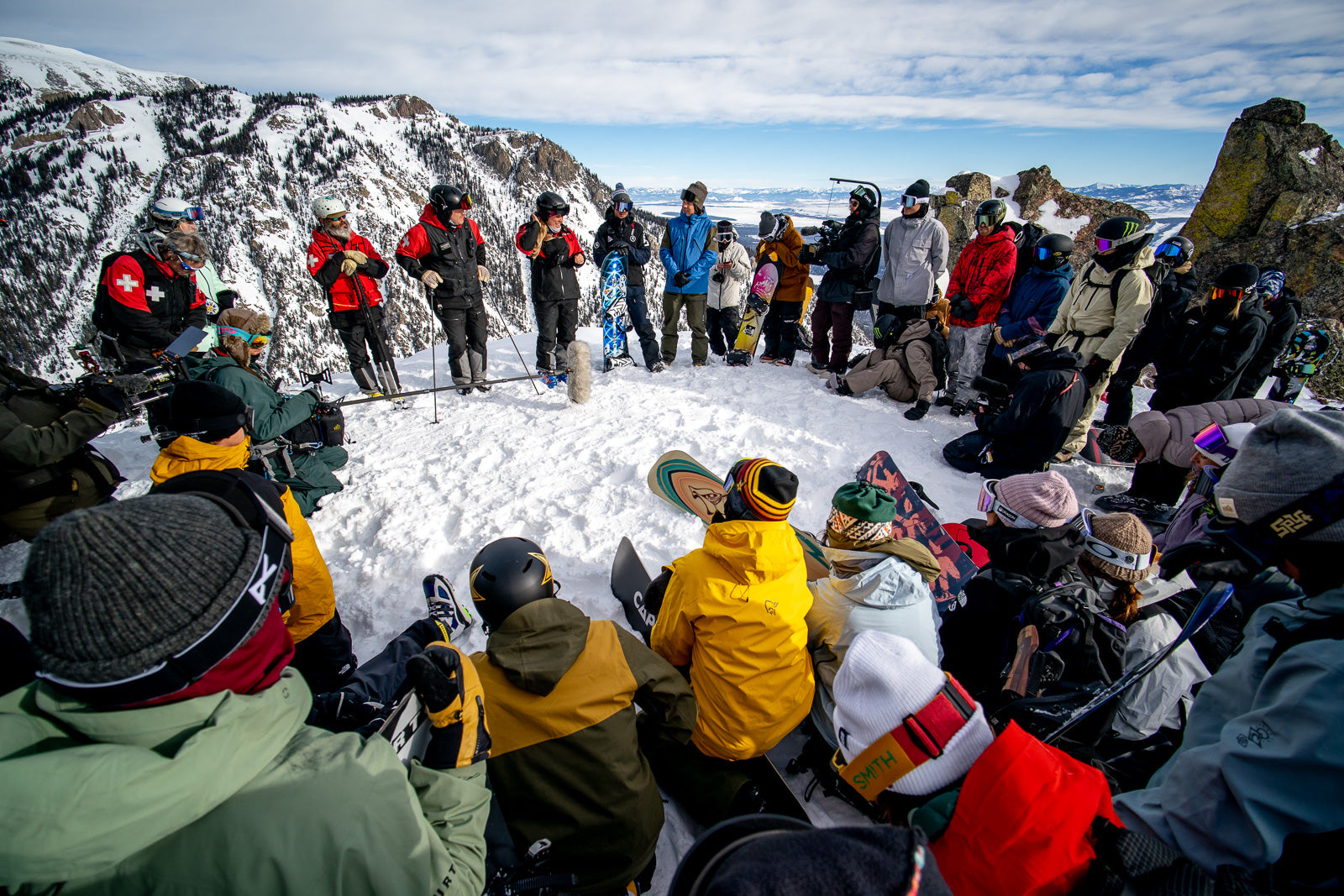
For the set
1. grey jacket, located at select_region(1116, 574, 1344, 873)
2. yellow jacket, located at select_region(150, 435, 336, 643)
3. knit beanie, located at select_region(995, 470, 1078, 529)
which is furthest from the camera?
yellow jacket, located at select_region(150, 435, 336, 643)

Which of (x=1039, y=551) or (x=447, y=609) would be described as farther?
(x=447, y=609)

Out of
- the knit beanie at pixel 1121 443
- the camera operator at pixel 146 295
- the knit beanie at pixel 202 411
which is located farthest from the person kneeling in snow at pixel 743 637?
the camera operator at pixel 146 295

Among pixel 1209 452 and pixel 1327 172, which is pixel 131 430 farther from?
pixel 1327 172

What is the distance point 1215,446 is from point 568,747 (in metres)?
4.36

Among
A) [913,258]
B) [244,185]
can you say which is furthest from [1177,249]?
[244,185]

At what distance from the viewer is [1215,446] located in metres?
3.24

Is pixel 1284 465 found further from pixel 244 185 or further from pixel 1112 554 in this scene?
pixel 244 185

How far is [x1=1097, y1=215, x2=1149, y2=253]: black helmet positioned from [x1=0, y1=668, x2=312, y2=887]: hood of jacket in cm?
711

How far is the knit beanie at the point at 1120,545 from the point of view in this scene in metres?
2.32

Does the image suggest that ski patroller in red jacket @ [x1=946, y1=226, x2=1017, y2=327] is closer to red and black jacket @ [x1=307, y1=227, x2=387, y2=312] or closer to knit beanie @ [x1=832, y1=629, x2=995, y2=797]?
knit beanie @ [x1=832, y1=629, x2=995, y2=797]

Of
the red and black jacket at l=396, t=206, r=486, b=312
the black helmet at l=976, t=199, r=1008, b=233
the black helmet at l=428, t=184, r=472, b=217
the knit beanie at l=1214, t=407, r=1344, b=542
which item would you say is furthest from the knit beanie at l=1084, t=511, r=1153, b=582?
the black helmet at l=428, t=184, r=472, b=217

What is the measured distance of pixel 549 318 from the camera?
6.80 m

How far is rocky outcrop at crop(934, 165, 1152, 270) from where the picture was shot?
758 inches

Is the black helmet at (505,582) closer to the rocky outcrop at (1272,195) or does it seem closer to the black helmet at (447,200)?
the black helmet at (447,200)
